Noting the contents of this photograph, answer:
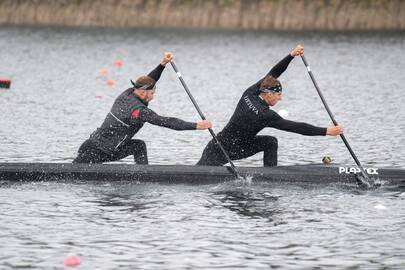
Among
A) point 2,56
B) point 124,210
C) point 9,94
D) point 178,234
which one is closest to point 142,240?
point 178,234

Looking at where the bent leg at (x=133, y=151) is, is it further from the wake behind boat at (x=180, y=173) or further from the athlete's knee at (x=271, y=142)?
the athlete's knee at (x=271, y=142)

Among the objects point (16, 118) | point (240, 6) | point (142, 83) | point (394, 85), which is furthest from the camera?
point (240, 6)

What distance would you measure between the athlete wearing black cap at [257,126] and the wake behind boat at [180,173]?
2.36 feet

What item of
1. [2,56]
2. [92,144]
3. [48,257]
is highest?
[2,56]

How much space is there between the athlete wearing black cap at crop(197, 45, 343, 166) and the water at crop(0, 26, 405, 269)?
1.03 meters

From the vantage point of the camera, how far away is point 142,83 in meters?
21.5

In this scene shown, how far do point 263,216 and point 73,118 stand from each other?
15.1 metres

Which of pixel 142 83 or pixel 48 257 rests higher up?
pixel 142 83

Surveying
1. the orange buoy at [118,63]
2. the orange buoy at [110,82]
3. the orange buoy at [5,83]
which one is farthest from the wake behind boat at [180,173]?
the orange buoy at [118,63]

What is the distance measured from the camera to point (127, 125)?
21.8m

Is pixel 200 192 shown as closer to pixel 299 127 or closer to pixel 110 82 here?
pixel 299 127

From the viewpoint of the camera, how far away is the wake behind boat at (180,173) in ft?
70.4

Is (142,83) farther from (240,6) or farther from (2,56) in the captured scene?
(240,6)

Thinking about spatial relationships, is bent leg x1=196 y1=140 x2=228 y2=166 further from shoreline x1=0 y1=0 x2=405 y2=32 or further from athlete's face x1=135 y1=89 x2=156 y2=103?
shoreline x1=0 y1=0 x2=405 y2=32
